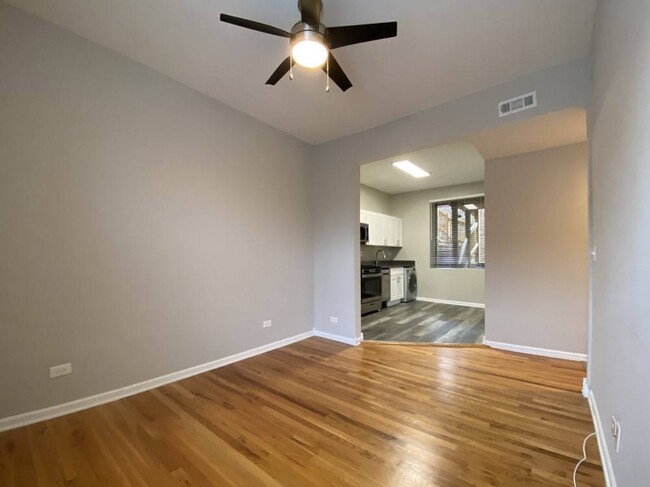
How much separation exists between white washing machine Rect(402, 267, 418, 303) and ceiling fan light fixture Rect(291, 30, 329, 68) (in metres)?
5.67

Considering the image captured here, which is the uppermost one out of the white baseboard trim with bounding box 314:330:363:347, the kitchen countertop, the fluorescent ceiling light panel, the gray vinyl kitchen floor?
the fluorescent ceiling light panel

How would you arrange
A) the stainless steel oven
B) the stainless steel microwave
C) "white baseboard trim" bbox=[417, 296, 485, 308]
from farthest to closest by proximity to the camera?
"white baseboard trim" bbox=[417, 296, 485, 308] < the stainless steel microwave < the stainless steel oven

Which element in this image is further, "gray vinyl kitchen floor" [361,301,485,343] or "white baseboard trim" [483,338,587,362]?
"gray vinyl kitchen floor" [361,301,485,343]

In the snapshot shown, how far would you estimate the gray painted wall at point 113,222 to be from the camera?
2.03 meters

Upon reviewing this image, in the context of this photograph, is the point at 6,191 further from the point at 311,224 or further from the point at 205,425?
the point at 311,224

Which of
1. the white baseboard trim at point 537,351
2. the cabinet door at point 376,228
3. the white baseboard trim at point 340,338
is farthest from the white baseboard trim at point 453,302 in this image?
the white baseboard trim at point 340,338

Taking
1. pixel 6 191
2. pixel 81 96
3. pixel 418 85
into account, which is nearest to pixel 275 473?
pixel 6 191

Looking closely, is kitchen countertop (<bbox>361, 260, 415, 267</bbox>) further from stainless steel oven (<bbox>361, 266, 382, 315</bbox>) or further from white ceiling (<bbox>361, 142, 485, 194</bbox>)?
white ceiling (<bbox>361, 142, 485, 194</bbox>)

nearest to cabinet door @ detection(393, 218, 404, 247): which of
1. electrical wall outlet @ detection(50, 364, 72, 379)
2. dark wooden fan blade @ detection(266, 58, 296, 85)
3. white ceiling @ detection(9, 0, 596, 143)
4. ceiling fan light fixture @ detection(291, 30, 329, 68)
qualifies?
white ceiling @ detection(9, 0, 596, 143)

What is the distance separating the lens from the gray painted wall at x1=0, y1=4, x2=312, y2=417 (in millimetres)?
2027

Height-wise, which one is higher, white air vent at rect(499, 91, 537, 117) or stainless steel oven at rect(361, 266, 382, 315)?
white air vent at rect(499, 91, 537, 117)

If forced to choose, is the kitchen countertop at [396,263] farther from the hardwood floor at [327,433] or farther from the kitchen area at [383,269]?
the hardwood floor at [327,433]

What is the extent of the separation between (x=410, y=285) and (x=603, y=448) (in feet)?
17.7

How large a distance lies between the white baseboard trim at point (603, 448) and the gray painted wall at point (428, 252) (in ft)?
14.6
